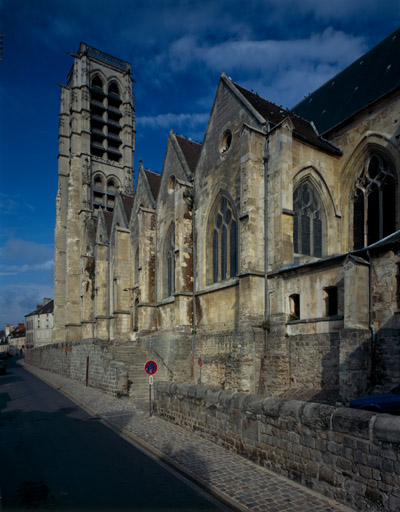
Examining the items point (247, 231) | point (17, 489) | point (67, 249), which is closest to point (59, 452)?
point (17, 489)

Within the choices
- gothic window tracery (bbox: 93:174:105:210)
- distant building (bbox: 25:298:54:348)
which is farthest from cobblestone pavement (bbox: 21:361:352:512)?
→ distant building (bbox: 25:298:54:348)

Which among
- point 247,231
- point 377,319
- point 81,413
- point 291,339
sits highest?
point 247,231

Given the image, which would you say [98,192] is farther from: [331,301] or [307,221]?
[331,301]

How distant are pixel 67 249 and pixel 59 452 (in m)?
34.7

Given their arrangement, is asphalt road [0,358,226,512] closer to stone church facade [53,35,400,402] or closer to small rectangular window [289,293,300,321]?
stone church facade [53,35,400,402]

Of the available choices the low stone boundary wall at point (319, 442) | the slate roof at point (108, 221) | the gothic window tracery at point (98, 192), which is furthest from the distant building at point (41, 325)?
the low stone boundary wall at point (319, 442)

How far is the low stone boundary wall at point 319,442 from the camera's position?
4.63m

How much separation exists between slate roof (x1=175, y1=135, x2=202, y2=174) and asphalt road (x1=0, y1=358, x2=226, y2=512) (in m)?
15.5

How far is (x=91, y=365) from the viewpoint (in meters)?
18.9

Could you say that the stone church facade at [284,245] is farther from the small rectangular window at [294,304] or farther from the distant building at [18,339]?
the distant building at [18,339]

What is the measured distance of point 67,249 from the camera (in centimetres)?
4062

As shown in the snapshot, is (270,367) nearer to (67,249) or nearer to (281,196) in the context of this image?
(281,196)

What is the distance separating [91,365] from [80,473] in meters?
12.8

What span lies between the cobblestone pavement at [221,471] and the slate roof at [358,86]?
536 inches
